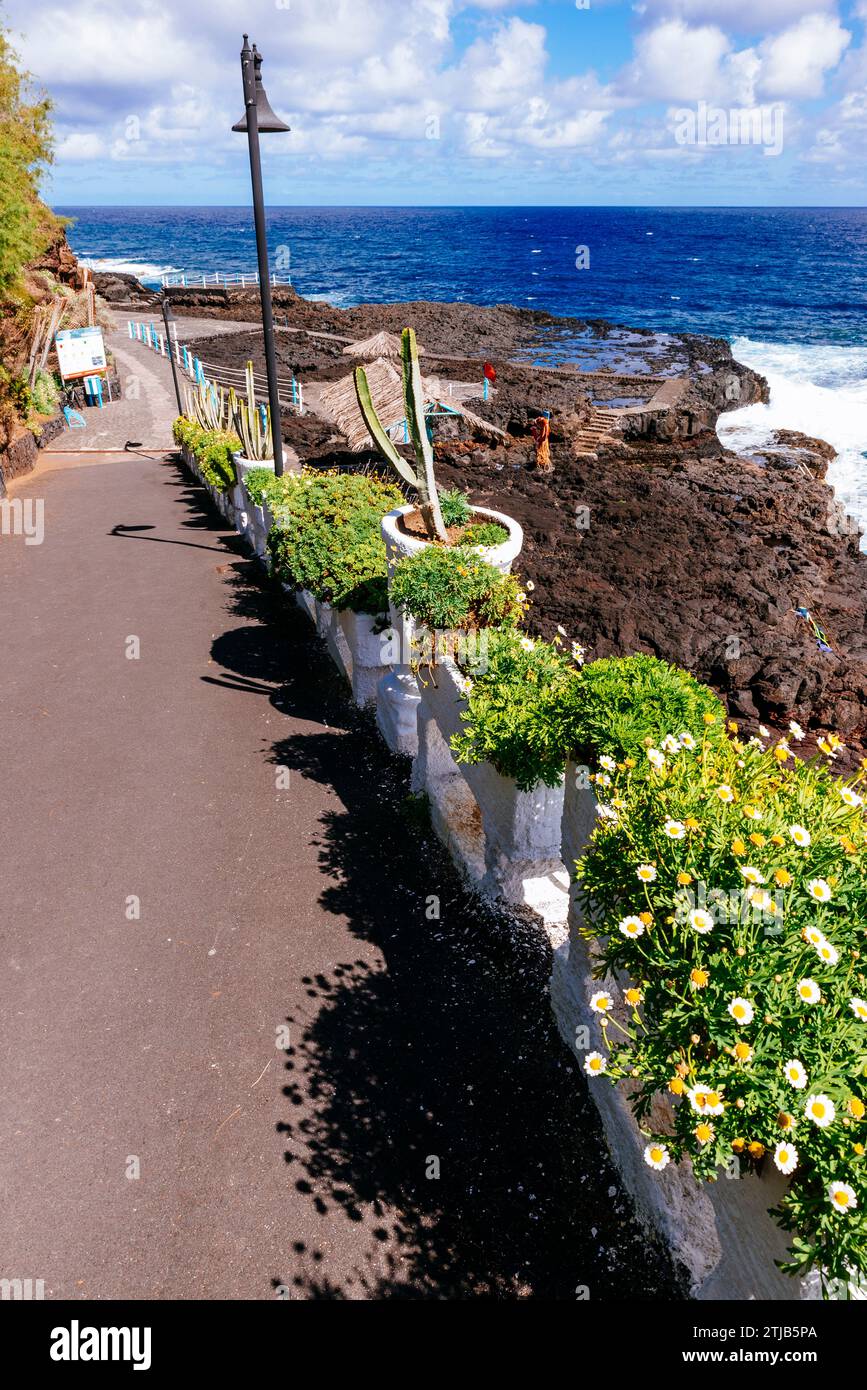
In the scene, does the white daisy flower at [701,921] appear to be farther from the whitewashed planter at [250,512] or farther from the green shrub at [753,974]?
the whitewashed planter at [250,512]

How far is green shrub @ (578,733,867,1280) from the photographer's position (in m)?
2.22

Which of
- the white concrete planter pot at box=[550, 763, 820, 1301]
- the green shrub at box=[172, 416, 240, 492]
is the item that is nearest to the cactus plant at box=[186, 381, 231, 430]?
the green shrub at box=[172, 416, 240, 492]

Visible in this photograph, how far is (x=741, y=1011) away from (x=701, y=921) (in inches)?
11.3

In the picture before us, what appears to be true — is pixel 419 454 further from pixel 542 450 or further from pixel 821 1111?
pixel 542 450

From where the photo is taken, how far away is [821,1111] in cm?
220

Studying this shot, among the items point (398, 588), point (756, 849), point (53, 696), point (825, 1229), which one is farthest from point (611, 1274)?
point (53, 696)

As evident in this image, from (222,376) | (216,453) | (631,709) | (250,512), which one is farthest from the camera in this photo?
(222,376)

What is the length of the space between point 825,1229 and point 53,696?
8.72m

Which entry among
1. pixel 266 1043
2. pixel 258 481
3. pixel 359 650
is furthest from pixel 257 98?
pixel 266 1043

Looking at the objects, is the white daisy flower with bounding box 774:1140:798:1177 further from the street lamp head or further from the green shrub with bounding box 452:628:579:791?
the street lamp head

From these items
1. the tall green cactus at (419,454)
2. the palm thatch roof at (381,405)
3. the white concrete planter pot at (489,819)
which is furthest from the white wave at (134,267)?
the white concrete planter pot at (489,819)

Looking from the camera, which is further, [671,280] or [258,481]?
[671,280]
